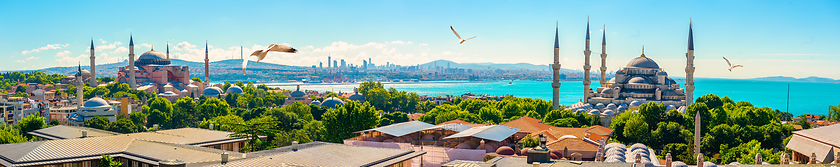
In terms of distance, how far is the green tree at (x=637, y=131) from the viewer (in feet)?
84.6

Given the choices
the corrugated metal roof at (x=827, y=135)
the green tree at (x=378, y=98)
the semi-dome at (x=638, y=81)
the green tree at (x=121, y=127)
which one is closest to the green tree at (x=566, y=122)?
the corrugated metal roof at (x=827, y=135)

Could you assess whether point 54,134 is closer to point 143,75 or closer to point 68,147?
point 68,147

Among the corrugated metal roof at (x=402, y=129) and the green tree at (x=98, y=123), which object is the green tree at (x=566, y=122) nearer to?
the corrugated metal roof at (x=402, y=129)

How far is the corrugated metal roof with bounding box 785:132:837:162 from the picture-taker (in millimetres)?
15678

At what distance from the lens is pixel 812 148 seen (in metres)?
16.7

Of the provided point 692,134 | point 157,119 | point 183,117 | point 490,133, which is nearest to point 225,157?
point 490,133

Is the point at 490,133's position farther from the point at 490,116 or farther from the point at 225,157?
the point at 490,116

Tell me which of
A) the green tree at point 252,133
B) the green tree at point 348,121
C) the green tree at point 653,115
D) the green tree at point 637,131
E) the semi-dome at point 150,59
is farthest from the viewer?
the semi-dome at point 150,59

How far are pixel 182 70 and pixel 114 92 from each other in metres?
14.5

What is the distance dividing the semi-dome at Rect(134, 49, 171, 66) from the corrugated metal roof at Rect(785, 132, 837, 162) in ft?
263

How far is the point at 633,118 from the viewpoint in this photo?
2733 centimetres

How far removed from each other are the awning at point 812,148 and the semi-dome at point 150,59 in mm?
80080

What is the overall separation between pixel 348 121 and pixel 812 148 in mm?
16523

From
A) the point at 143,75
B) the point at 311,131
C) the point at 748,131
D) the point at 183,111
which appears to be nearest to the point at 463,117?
the point at 311,131
